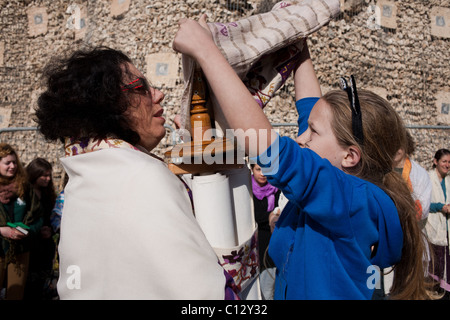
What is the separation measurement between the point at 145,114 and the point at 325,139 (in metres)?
0.70

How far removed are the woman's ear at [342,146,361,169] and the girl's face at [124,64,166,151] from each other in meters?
0.73

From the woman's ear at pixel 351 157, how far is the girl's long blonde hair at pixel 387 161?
0.01m

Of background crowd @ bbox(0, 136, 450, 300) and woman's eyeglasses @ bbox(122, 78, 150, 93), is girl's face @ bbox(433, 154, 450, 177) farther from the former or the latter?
woman's eyeglasses @ bbox(122, 78, 150, 93)

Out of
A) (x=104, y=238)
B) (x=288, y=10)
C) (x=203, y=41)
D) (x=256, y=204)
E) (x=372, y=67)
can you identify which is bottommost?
(x=256, y=204)

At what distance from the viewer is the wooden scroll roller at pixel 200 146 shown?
129cm

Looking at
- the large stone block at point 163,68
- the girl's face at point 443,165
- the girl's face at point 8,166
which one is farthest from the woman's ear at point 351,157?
the large stone block at point 163,68

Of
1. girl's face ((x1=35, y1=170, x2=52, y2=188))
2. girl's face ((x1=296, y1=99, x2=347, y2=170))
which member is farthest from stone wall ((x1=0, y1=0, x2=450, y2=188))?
girl's face ((x1=296, y1=99, x2=347, y2=170))

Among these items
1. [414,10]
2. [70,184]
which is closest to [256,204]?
[70,184]

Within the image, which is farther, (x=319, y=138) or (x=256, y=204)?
(x=256, y=204)

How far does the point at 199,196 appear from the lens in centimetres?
133

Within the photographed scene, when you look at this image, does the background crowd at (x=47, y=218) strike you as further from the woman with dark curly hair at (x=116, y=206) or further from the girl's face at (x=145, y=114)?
the woman with dark curly hair at (x=116, y=206)

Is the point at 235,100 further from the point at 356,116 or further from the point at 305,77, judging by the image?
the point at 305,77

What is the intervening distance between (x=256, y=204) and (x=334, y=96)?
8.00ft
